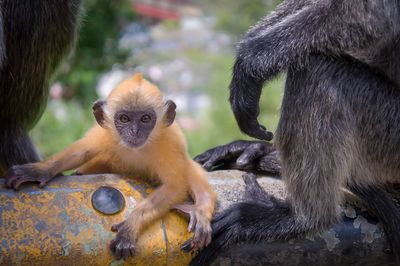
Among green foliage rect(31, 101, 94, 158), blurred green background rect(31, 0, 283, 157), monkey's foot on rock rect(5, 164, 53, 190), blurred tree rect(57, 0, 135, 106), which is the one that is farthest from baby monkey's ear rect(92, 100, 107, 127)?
blurred tree rect(57, 0, 135, 106)

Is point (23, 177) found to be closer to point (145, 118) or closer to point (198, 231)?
point (145, 118)

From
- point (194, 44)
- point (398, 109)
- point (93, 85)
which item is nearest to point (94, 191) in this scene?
point (398, 109)

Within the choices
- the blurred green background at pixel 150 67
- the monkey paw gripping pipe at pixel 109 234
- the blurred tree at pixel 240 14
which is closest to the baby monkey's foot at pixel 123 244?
the monkey paw gripping pipe at pixel 109 234

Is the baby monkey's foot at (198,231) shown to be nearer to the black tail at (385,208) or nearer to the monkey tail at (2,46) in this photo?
the black tail at (385,208)

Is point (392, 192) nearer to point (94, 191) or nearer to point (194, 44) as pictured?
point (94, 191)

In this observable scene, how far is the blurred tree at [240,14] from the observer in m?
15.2

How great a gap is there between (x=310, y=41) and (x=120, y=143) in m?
0.93

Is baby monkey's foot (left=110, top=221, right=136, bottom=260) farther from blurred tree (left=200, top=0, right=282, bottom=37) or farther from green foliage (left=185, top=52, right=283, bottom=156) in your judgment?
blurred tree (left=200, top=0, right=282, bottom=37)

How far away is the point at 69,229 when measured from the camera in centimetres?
271

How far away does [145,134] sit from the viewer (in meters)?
2.94

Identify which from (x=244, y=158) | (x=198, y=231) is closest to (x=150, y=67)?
(x=244, y=158)

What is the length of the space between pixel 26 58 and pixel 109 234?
47.9 inches

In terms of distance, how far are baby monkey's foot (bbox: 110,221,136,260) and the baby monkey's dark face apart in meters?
0.38

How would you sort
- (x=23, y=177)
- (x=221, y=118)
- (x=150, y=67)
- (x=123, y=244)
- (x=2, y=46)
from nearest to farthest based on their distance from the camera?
(x=123, y=244) → (x=23, y=177) → (x=2, y=46) → (x=150, y=67) → (x=221, y=118)
